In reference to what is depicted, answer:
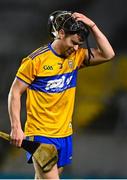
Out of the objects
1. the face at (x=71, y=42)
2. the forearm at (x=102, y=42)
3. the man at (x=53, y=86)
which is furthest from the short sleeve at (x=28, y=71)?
the forearm at (x=102, y=42)

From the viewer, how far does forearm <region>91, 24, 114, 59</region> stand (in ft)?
21.2

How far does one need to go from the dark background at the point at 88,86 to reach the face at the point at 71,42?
237 cm

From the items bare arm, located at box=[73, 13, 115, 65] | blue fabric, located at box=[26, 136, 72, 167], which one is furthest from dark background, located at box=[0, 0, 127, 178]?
blue fabric, located at box=[26, 136, 72, 167]

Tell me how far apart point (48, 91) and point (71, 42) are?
0.38m

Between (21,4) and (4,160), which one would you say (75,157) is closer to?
(4,160)

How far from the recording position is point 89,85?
8766 millimetres

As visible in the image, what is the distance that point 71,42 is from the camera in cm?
624

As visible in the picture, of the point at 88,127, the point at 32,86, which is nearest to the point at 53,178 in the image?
the point at 32,86

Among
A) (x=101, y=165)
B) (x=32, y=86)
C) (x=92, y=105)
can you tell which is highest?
(x=32, y=86)

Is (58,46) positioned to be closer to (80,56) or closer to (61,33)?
(61,33)

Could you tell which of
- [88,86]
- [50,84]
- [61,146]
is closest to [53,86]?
[50,84]

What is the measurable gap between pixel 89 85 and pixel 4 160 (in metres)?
1.09

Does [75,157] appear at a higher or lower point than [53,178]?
lower

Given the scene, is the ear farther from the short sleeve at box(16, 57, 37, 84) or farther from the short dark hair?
the short sleeve at box(16, 57, 37, 84)
